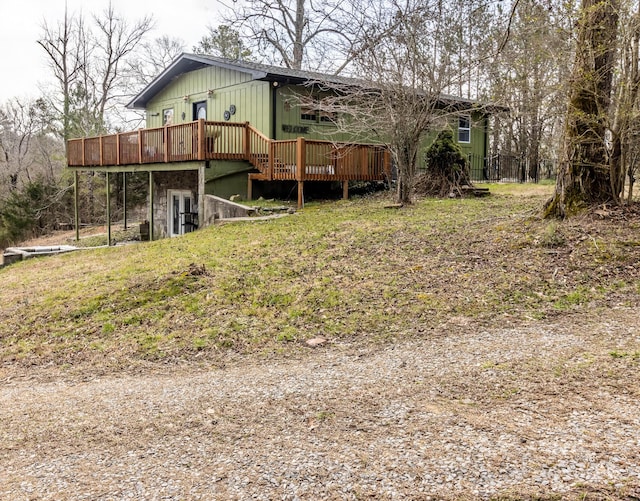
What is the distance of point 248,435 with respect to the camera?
3633 millimetres

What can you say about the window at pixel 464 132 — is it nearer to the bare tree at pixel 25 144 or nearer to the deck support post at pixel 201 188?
the deck support post at pixel 201 188

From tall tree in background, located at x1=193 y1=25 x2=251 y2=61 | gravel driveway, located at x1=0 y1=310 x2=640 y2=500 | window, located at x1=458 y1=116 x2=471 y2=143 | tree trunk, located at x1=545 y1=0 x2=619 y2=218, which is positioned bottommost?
gravel driveway, located at x1=0 y1=310 x2=640 y2=500

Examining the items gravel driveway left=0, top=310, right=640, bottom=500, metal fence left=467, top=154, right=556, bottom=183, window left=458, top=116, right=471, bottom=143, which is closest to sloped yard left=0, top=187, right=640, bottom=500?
gravel driveway left=0, top=310, right=640, bottom=500

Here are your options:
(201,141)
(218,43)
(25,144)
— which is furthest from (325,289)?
(25,144)

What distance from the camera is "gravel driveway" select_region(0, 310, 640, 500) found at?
2914 millimetres

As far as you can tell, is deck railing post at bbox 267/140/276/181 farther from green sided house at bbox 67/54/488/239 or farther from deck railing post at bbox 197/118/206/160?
deck railing post at bbox 197/118/206/160

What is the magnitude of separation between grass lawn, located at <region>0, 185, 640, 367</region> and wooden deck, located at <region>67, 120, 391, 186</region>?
4617 millimetres

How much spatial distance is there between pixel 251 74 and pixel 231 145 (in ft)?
7.97

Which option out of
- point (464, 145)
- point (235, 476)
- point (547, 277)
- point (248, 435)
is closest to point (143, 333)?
point (248, 435)

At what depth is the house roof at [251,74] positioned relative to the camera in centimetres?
1574

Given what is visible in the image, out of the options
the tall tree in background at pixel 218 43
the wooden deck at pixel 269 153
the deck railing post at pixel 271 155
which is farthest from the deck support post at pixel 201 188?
the tall tree in background at pixel 218 43

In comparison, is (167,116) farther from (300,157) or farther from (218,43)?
(218,43)

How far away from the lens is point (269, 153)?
1477 centimetres

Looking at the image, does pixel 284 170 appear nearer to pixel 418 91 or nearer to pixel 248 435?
pixel 418 91
